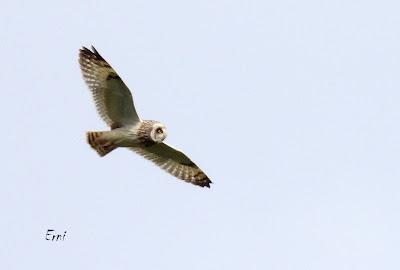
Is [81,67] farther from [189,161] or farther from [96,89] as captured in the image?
[189,161]

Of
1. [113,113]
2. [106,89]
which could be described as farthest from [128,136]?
[106,89]

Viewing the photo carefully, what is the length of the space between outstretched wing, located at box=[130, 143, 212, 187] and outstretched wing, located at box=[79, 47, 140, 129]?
115 centimetres

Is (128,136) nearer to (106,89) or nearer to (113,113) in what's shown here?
(113,113)

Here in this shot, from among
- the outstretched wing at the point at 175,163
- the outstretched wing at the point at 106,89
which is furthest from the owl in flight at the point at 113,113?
the outstretched wing at the point at 175,163

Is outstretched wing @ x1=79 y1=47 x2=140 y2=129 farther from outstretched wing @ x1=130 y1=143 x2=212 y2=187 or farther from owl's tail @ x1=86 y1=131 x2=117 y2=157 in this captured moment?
outstretched wing @ x1=130 y1=143 x2=212 y2=187

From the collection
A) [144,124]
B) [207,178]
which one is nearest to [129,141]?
[144,124]

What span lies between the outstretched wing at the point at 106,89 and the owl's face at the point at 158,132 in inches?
15.2

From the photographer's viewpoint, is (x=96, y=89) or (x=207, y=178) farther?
(x=207, y=178)

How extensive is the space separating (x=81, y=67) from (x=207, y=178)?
11.1 feet

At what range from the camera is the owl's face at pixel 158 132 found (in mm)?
24219

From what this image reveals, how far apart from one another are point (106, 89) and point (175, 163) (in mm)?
2364

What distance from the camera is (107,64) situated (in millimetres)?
24016

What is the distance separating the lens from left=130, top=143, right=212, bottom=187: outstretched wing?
2533 cm

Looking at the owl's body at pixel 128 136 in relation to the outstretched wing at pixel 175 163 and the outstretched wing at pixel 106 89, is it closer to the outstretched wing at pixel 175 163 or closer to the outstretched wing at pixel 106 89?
the outstretched wing at pixel 106 89
